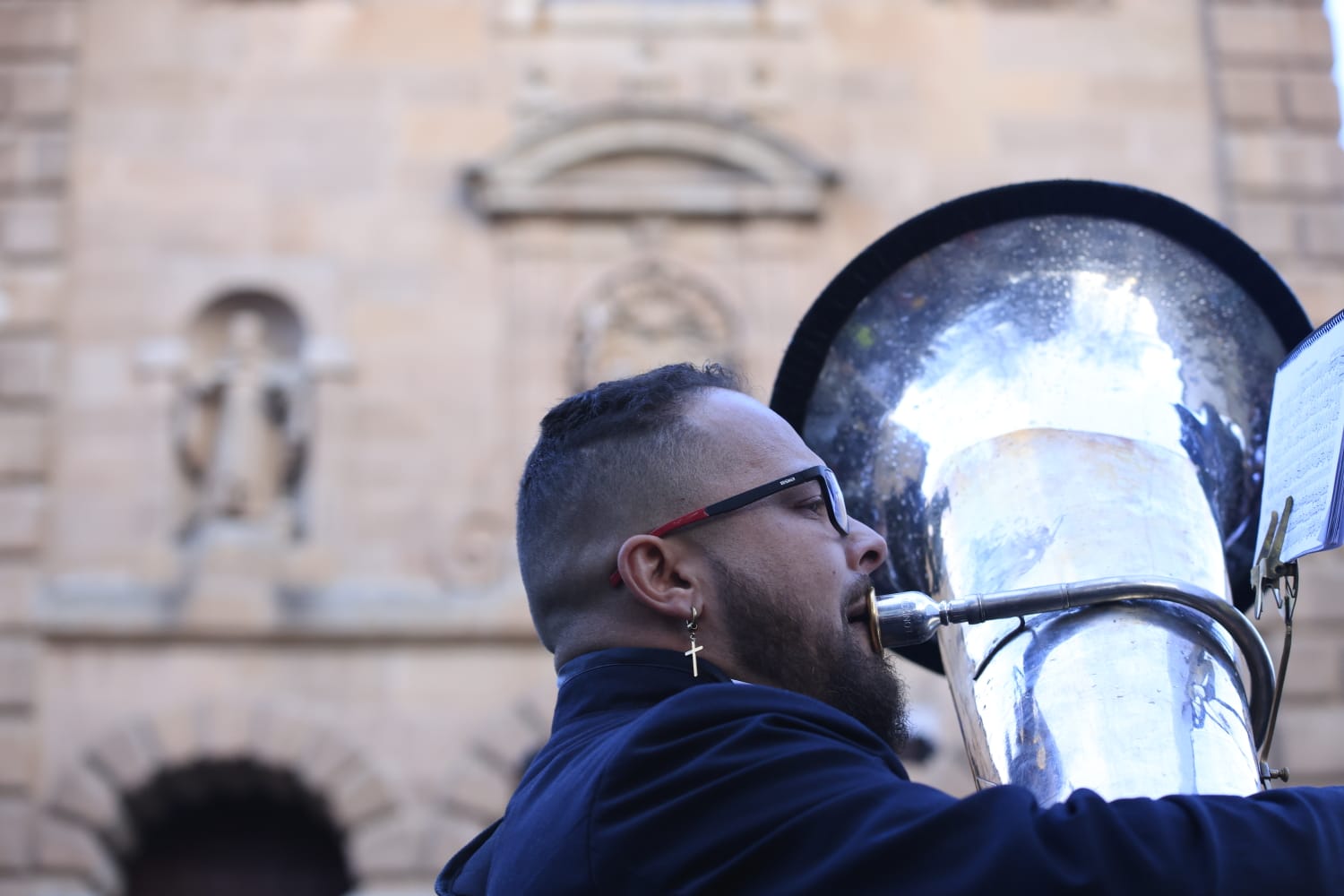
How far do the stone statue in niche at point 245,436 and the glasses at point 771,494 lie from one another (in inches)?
289

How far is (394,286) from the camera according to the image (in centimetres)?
920

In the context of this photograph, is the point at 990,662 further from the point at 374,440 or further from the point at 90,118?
the point at 90,118

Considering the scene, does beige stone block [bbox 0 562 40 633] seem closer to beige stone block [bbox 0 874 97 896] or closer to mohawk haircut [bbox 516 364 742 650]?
beige stone block [bbox 0 874 97 896]

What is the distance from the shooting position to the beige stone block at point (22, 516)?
341 inches

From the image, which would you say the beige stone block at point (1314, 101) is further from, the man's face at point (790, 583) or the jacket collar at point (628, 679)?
the jacket collar at point (628, 679)

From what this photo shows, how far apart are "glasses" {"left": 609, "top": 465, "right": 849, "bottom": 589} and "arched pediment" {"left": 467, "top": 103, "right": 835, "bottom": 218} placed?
7.52 m

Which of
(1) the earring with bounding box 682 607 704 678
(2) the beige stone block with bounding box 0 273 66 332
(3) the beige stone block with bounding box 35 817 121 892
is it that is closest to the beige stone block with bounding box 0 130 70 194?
(2) the beige stone block with bounding box 0 273 66 332

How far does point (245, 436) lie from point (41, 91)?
2.49 meters

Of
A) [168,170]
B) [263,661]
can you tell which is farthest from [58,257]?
[263,661]

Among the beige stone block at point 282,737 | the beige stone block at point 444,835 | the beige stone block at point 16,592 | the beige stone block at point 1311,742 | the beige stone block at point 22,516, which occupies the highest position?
the beige stone block at point 22,516

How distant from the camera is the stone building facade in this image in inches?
336

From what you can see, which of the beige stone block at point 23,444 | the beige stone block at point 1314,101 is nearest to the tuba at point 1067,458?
the beige stone block at point 23,444

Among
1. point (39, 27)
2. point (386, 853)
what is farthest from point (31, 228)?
point (386, 853)

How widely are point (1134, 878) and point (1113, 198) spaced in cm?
143
